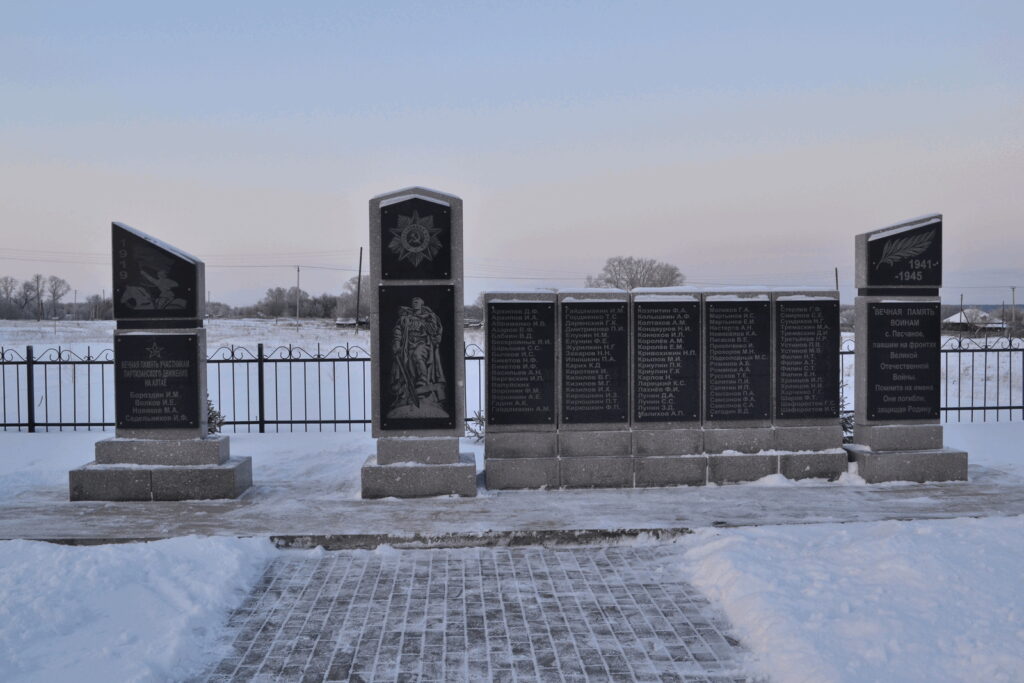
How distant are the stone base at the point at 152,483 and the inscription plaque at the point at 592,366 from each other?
11.9 ft

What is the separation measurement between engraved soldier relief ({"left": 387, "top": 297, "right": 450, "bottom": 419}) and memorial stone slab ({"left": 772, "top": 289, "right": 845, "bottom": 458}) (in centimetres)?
377

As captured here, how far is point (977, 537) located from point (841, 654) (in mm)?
2643

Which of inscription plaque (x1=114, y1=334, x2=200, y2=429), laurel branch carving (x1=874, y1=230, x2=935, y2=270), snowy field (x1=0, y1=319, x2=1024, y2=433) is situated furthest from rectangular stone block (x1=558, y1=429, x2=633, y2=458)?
inscription plaque (x1=114, y1=334, x2=200, y2=429)

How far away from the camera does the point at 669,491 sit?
8461mm

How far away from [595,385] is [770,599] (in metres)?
3.95

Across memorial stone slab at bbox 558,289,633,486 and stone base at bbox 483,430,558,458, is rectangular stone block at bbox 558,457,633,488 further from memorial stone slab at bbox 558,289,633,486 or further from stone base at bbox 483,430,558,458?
stone base at bbox 483,430,558,458

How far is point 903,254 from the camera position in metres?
9.01

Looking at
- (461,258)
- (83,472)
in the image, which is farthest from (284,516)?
(461,258)

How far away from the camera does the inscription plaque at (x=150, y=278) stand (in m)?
8.17

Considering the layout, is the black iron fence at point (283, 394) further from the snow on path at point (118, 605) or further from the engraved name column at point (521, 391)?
the snow on path at point (118, 605)

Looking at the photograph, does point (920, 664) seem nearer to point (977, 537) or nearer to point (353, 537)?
point (977, 537)

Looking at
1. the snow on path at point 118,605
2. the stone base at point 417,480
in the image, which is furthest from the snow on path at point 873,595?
the snow on path at point 118,605

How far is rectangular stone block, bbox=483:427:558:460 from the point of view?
28.3 feet

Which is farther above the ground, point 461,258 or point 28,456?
point 461,258
